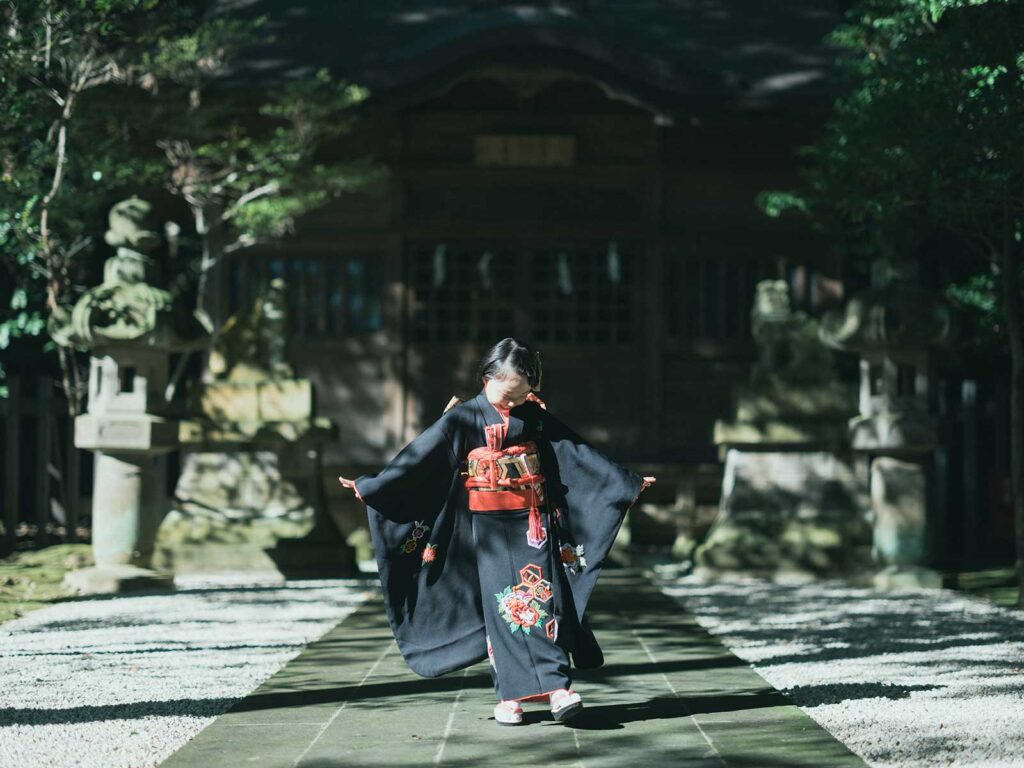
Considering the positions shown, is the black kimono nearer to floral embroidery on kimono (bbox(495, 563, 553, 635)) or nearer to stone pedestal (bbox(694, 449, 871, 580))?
floral embroidery on kimono (bbox(495, 563, 553, 635))

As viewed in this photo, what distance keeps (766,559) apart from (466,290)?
5320 mm

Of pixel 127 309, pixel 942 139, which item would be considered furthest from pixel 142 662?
pixel 942 139

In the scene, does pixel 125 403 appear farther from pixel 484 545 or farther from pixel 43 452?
pixel 484 545

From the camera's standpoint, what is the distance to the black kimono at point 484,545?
5887mm

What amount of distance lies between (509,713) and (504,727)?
0.20 ft

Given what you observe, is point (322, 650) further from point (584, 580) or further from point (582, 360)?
point (582, 360)

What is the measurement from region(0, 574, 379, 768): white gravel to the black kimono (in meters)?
1.00

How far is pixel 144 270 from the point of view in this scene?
36.5 feet

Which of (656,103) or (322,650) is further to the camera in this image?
(656,103)

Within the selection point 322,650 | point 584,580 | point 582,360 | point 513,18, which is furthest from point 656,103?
point 584,580

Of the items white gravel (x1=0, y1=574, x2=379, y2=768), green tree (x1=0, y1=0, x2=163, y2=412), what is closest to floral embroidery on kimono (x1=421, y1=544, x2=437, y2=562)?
white gravel (x1=0, y1=574, x2=379, y2=768)

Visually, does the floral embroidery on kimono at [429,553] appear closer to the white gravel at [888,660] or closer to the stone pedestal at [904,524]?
the white gravel at [888,660]

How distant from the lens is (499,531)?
593cm

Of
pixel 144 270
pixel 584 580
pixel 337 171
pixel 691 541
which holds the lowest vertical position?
pixel 691 541
